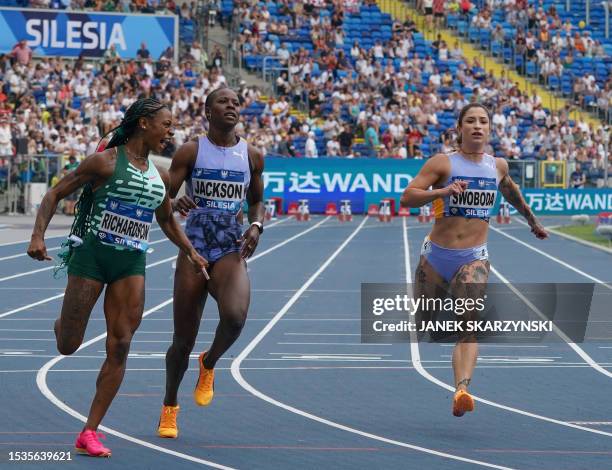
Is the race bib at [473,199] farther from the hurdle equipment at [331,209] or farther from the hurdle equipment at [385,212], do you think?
the hurdle equipment at [331,209]

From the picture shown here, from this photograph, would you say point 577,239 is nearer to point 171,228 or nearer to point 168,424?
point 168,424

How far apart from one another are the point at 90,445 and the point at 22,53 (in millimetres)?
38070

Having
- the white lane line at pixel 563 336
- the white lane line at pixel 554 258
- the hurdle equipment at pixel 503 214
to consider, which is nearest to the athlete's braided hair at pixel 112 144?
the white lane line at pixel 563 336

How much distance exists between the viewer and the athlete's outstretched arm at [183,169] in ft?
30.4

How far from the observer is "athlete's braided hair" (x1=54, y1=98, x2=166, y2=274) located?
854cm

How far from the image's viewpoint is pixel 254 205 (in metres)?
9.71

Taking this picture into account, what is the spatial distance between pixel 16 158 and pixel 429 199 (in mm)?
31274

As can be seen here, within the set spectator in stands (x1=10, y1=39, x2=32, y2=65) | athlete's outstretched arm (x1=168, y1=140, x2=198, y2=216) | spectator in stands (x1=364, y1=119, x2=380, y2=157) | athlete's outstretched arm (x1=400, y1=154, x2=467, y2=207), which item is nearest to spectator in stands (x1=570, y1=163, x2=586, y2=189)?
spectator in stands (x1=364, y1=119, x2=380, y2=157)

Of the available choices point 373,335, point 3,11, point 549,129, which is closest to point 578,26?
point 549,129

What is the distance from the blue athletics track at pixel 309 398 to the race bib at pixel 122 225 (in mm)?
1157

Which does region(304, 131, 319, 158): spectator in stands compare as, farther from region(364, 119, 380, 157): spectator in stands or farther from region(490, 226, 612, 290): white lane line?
region(490, 226, 612, 290): white lane line

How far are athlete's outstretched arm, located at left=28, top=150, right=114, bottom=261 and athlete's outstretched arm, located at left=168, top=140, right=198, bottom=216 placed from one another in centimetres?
83

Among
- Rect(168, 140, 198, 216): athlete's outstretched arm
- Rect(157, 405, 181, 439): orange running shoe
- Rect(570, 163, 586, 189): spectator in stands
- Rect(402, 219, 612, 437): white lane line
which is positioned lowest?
Rect(570, 163, 586, 189): spectator in stands

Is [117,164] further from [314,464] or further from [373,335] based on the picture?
[373,335]
